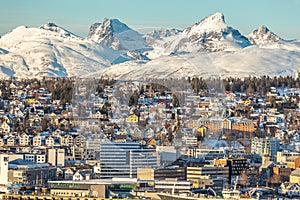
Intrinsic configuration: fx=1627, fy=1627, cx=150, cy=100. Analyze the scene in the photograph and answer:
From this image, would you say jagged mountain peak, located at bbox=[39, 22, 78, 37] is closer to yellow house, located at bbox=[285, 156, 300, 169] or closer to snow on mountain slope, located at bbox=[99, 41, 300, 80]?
snow on mountain slope, located at bbox=[99, 41, 300, 80]

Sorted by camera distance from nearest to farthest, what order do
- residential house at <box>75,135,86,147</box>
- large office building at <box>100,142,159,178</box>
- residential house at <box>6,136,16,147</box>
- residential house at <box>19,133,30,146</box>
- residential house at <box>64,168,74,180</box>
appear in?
residential house at <box>64,168,74,180</box>, large office building at <box>100,142,159,178</box>, residential house at <box>75,135,86,147</box>, residential house at <box>6,136,16,147</box>, residential house at <box>19,133,30,146</box>

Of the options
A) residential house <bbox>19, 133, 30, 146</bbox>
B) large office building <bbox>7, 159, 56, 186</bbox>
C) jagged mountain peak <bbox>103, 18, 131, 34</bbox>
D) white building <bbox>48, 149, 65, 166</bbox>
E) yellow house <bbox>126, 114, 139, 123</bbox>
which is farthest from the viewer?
jagged mountain peak <bbox>103, 18, 131, 34</bbox>

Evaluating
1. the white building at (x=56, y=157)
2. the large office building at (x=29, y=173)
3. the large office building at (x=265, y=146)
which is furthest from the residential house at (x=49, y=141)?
the large office building at (x=29, y=173)

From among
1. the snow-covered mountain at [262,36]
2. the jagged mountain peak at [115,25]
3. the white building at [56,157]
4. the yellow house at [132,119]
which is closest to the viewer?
the white building at [56,157]

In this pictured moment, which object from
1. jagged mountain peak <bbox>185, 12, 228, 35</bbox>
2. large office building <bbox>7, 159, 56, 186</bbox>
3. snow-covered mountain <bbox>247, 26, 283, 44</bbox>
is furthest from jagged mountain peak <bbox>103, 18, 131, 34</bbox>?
large office building <bbox>7, 159, 56, 186</bbox>

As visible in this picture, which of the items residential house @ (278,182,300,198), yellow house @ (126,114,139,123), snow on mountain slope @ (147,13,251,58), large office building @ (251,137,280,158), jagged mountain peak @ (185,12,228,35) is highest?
jagged mountain peak @ (185,12,228,35)

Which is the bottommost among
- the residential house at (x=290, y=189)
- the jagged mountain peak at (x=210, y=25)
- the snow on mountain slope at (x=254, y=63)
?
the residential house at (x=290, y=189)

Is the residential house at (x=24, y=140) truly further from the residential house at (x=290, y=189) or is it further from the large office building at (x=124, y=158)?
the residential house at (x=290, y=189)

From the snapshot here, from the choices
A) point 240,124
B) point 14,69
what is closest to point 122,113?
point 240,124
